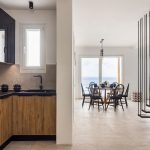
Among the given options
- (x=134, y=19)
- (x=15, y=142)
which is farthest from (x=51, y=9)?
(x=134, y=19)

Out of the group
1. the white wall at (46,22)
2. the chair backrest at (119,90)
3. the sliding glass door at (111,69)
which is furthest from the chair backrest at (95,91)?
the white wall at (46,22)

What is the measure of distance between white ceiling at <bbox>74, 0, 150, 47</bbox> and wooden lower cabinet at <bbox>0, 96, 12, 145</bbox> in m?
3.66

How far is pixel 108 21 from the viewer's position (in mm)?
8414

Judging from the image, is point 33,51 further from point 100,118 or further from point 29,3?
point 100,118

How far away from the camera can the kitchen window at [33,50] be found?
507cm

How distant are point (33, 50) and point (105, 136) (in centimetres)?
236

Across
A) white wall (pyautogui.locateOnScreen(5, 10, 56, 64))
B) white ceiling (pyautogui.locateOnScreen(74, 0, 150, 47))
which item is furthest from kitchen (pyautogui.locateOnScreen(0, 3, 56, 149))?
white ceiling (pyautogui.locateOnScreen(74, 0, 150, 47))

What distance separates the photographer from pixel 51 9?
5.03m

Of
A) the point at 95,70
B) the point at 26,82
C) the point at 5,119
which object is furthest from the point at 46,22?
the point at 95,70

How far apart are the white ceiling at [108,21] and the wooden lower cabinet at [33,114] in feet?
10.9

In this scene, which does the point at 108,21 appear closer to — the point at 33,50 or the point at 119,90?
the point at 119,90

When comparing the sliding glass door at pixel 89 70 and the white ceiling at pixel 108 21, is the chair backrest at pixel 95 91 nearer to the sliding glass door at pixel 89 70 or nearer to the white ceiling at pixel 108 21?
the white ceiling at pixel 108 21

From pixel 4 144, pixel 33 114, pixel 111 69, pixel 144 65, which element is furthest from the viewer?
pixel 111 69

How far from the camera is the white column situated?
4285 mm
